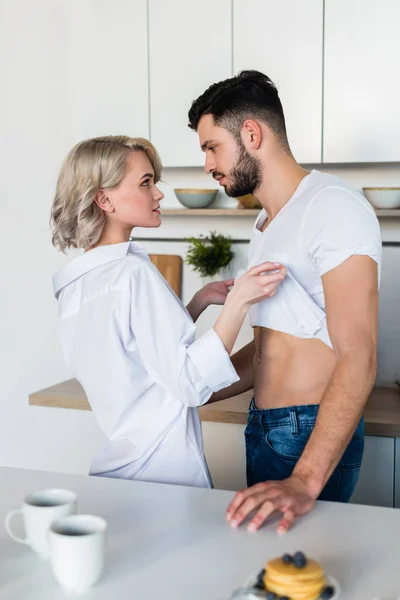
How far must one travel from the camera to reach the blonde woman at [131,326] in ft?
5.05

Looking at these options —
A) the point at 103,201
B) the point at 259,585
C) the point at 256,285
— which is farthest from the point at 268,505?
the point at 103,201

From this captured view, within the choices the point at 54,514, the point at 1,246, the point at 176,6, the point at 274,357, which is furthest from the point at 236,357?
the point at 1,246

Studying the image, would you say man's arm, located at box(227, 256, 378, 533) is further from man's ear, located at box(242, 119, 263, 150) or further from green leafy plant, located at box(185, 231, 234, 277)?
green leafy plant, located at box(185, 231, 234, 277)

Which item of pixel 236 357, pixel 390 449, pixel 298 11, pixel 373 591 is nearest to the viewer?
pixel 373 591

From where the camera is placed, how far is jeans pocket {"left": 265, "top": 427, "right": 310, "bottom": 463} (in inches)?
68.4

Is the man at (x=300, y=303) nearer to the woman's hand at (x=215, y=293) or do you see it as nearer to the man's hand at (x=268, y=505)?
the man's hand at (x=268, y=505)

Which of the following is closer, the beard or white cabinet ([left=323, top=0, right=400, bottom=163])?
the beard

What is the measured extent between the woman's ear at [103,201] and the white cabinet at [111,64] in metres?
1.24

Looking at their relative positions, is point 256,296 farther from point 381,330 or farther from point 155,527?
point 381,330

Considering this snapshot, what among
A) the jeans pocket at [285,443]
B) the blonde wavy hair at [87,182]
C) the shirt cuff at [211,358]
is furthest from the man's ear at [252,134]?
the jeans pocket at [285,443]

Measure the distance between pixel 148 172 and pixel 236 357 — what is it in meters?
0.65

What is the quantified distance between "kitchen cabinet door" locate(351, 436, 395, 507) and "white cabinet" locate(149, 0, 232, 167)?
119cm

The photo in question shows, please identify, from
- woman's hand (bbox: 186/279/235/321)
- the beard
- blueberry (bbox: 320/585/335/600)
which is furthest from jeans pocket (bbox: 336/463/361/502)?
blueberry (bbox: 320/585/335/600)

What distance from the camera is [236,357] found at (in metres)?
2.15
